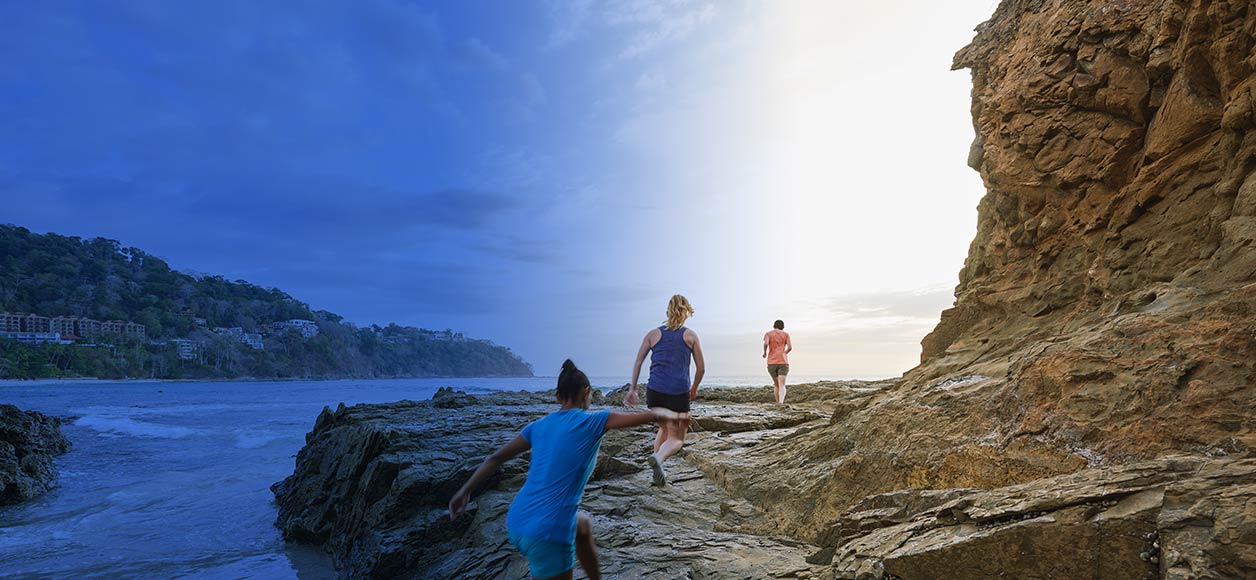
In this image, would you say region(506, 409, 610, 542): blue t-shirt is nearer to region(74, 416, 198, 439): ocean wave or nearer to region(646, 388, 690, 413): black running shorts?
region(646, 388, 690, 413): black running shorts

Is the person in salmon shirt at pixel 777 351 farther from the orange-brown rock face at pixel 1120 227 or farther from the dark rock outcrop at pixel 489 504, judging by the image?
the orange-brown rock face at pixel 1120 227

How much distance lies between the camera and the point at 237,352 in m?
135

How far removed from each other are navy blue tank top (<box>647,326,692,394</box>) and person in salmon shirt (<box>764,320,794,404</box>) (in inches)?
294

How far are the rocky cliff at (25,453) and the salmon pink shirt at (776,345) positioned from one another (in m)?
20.2

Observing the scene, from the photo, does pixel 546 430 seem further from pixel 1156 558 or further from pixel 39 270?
pixel 39 270

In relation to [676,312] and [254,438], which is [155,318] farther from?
[676,312]

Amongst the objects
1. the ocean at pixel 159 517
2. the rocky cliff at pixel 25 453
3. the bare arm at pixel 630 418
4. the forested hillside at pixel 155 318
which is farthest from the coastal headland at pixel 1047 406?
the forested hillside at pixel 155 318

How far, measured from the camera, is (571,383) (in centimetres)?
388

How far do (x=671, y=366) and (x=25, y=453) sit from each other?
24.0 meters

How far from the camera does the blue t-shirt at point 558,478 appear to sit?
3625 mm

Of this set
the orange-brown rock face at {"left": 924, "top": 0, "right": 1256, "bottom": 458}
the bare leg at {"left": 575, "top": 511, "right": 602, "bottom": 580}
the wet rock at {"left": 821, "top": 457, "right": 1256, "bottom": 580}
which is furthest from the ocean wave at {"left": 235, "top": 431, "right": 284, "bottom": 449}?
the wet rock at {"left": 821, "top": 457, "right": 1256, "bottom": 580}

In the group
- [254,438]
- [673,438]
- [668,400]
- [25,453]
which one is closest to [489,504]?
[673,438]

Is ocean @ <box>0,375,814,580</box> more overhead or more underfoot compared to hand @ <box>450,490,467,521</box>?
more underfoot

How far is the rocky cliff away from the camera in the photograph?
15.6m
